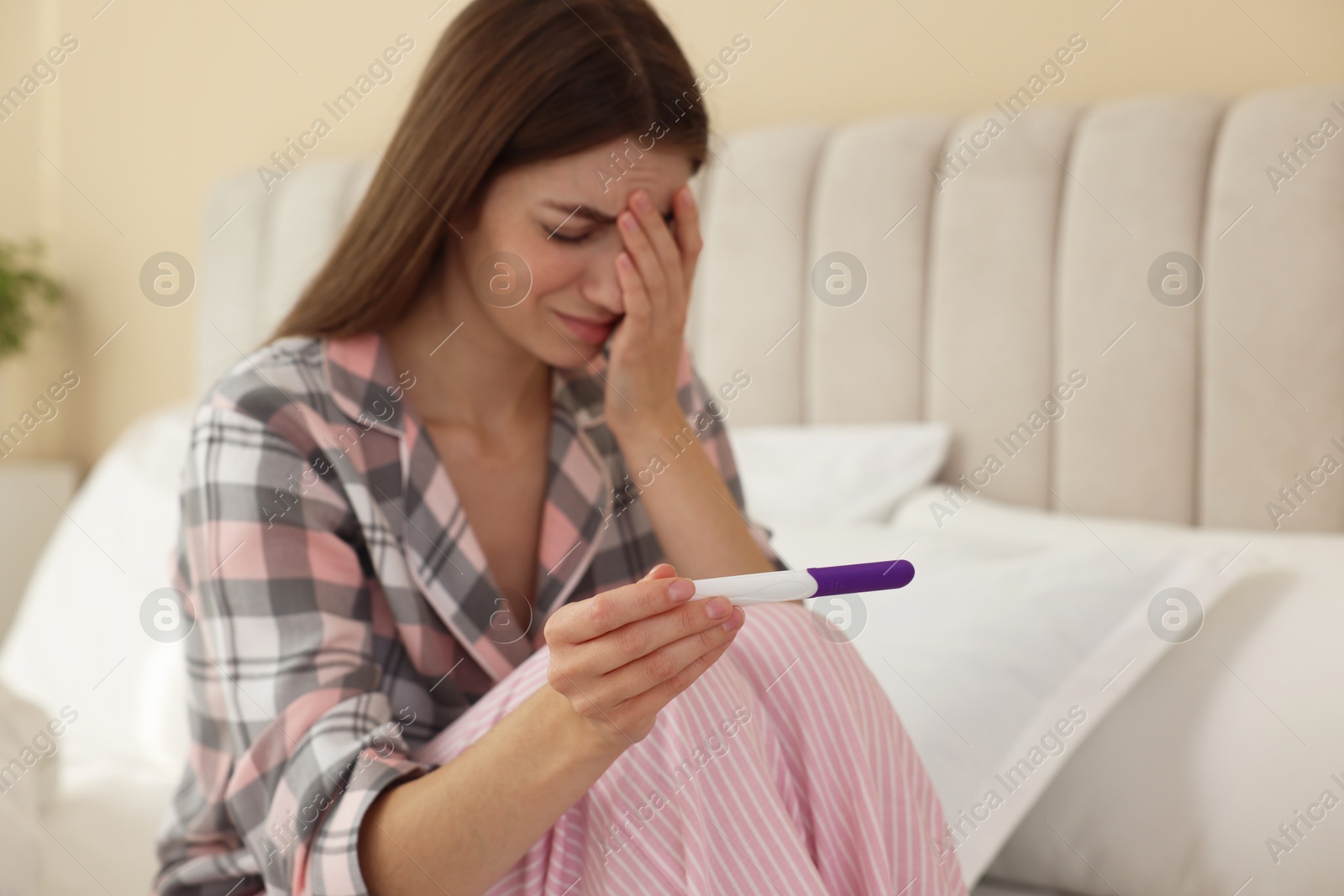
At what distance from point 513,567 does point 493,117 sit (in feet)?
1.26

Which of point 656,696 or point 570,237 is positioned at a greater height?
point 570,237

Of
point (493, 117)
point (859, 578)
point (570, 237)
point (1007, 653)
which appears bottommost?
point (1007, 653)

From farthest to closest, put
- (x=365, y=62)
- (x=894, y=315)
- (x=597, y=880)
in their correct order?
(x=365, y=62) < (x=894, y=315) < (x=597, y=880)

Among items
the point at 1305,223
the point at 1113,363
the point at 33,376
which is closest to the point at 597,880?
the point at 1113,363

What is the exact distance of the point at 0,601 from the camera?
6.88ft

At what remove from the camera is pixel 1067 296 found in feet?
4.36

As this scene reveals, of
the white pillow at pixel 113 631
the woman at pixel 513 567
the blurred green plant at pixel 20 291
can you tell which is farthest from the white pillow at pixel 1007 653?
the blurred green plant at pixel 20 291

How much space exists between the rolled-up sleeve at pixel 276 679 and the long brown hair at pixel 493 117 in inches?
6.8

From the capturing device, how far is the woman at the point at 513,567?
2.15 feet

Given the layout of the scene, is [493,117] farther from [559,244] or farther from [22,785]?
[22,785]

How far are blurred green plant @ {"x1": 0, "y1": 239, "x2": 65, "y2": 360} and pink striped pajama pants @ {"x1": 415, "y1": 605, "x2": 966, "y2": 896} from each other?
1.76m

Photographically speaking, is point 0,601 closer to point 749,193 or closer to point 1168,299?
point 749,193

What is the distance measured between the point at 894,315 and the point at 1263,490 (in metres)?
0.49

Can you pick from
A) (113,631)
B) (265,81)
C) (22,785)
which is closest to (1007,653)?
(22,785)
